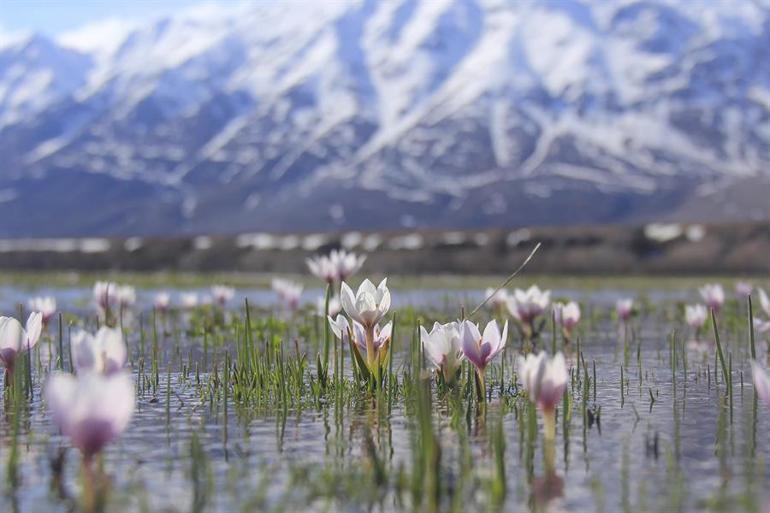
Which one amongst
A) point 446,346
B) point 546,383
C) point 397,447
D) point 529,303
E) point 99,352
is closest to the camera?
point 546,383

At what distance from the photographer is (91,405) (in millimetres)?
4488

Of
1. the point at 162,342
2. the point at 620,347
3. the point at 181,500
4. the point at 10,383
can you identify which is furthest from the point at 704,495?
the point at 162,342

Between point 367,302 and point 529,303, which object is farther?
point 529,303

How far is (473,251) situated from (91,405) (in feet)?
150

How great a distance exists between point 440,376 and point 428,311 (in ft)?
37.5

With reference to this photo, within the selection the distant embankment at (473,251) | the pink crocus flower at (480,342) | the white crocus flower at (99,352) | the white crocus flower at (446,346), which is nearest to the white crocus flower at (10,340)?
the white crocus flower at (99,352)

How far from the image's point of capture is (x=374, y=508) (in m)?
4.86

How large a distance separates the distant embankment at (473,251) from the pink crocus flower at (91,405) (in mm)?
41824

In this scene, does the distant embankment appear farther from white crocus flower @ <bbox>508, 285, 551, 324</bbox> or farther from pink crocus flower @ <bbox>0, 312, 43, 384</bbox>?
pink crocus flower @ <bbox>0, 312, 43, 384</bbox>

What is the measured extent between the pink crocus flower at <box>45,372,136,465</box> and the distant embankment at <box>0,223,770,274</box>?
4182 centimetres

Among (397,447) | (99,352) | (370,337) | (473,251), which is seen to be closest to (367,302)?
(370,337)

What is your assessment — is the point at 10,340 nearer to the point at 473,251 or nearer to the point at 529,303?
the point at 529,303

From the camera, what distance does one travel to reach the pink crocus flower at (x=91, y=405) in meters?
4.46

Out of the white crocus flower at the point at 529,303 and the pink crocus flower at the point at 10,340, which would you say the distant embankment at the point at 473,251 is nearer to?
the white crocus flower at the point at 529,303
